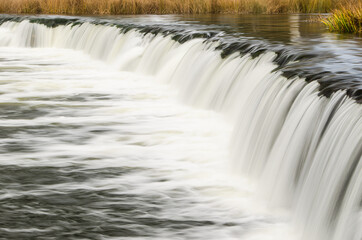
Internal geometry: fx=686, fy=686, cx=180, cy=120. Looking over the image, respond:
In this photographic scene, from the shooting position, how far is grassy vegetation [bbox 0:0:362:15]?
21.1 m

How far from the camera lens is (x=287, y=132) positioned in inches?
237

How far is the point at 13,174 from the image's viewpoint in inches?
255

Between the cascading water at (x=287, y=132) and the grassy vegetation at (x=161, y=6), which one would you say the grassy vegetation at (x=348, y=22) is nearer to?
the cascading water at (x=287, y=132)

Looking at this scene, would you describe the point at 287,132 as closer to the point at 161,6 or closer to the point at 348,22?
the point at 348,22

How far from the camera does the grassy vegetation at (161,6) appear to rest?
2114 cm

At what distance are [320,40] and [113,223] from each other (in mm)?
6314

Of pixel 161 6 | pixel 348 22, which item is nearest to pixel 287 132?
pixel 348 22

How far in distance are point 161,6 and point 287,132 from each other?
1782 cm

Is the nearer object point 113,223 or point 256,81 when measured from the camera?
point 113,223

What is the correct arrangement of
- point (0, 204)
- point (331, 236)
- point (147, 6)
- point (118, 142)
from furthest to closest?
point (147, 6), point (118, 142), point (0, 204), point (331, 236)

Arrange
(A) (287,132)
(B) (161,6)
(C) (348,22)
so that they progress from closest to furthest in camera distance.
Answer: (A) (287,132) < (C) (348,22) < (B) (161,6)

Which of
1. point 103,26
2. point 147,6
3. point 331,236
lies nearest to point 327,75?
point 331,236

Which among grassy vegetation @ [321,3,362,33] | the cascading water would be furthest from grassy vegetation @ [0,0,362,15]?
the cascading water

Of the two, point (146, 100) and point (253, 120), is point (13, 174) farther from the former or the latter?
point (146, 100)
